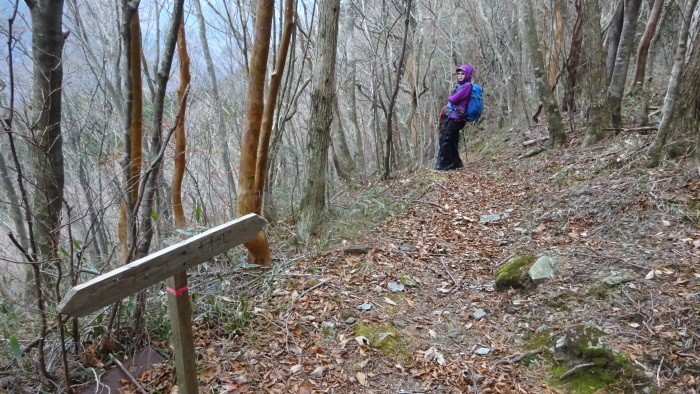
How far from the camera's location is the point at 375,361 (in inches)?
126

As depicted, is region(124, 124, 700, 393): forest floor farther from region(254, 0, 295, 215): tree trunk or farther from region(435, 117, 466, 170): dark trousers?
region(435, 117, 466, 170): dark trousers

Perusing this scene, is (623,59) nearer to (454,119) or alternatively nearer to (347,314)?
(454,119)

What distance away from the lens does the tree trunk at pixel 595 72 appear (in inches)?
252

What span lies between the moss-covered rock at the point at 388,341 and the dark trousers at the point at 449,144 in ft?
18.2

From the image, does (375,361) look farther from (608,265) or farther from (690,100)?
(690,100)

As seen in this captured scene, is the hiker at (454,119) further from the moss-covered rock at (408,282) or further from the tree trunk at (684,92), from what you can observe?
the moss-covered rock at (408,282)

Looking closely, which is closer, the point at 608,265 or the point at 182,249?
the point at 182,249

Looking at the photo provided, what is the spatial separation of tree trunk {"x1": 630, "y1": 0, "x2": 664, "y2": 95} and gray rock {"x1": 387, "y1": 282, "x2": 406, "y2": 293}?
22.3ft

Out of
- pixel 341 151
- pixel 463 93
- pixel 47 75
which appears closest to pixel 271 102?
pixel 47 75

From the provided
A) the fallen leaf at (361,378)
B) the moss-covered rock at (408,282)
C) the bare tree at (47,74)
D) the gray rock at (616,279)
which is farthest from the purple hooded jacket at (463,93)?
the bare tree at (47,74)

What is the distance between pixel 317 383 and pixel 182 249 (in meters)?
1.56

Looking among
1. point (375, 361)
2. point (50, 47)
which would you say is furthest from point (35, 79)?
point (375, 361)

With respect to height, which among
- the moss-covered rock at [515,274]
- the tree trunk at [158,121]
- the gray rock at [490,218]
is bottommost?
the moss-covered rock at [515,274]

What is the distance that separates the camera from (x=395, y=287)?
13.7 feet
